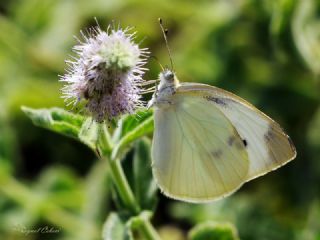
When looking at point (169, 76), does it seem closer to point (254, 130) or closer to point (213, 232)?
point (254, 130)

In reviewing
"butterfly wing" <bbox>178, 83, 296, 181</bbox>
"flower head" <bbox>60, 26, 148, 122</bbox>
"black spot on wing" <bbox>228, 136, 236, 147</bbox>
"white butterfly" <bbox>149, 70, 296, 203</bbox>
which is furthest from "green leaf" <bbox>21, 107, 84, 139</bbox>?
"black spot on wing" <bbox>228, 136, 236, 147</bbox>

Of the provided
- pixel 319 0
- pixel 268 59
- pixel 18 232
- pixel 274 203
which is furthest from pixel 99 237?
pixel 319 0

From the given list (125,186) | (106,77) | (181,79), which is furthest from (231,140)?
(181,79)

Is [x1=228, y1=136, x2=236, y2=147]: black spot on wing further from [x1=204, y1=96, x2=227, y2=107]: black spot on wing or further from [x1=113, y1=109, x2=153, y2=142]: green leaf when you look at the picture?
[x1=113, y1=109, x2=153, y2=142]: green leaf

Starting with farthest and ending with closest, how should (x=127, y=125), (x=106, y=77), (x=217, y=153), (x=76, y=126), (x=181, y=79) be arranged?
(x=181, y=79) < (x=217, y=153) < (x=127, y=125) < (x=76, y=126) < (x=106, y=77)

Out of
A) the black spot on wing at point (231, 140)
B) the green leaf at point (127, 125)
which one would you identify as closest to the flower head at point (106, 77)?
the green leaf at point (127, 125)

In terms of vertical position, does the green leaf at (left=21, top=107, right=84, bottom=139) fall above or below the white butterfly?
above
